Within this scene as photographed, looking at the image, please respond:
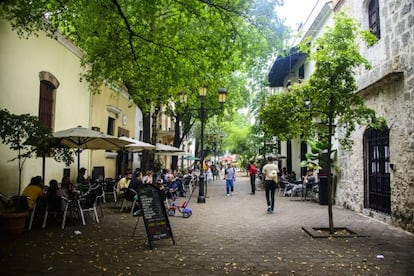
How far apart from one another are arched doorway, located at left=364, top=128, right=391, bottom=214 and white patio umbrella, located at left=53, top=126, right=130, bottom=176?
7.41 meters

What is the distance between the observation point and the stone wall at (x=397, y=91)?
774 centimetres

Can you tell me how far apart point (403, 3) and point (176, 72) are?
18.7ft

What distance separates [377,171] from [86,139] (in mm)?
8564

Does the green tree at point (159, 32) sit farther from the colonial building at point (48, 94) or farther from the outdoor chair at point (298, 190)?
the outdoor chair at point (298, 190)

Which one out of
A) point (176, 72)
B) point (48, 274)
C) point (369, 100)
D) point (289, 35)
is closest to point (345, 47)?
point (289, 35)

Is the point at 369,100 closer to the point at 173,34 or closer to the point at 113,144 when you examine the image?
the point at 173,34

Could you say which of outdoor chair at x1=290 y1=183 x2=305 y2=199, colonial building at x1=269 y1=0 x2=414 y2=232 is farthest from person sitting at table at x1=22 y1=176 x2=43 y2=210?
outdoor chair at x1=290 y1=183 x2=305 y2=199

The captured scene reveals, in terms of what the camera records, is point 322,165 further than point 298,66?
No

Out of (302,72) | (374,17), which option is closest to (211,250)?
(374,17)

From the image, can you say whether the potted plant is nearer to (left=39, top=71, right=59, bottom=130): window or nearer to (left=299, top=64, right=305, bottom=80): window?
(left=299, top=64, right=305, bottom=80): window

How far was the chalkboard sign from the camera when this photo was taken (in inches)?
251

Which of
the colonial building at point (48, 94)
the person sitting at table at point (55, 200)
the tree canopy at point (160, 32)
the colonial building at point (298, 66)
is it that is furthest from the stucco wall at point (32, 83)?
the colonial building at point (298, 66)

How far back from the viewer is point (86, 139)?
10.2 m

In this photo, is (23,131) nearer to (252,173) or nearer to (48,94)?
(48,94)
